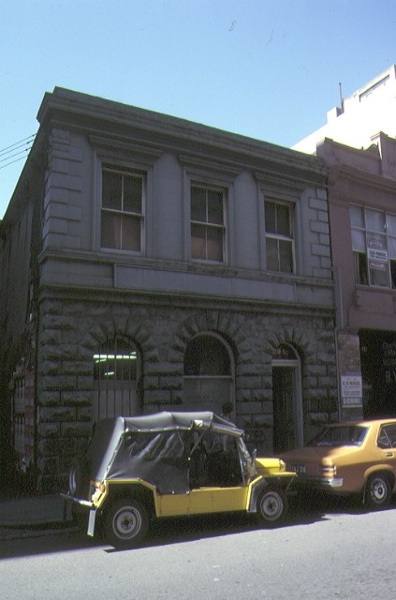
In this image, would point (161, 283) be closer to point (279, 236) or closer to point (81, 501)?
point (279, 236)

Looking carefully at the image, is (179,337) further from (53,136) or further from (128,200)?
(53,136)

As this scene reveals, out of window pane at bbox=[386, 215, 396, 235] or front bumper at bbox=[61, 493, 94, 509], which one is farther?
window pane at bbox=[386, 215, 396, 235]

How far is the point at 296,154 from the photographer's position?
16.8 m

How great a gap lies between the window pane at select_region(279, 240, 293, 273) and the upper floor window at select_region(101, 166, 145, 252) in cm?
451

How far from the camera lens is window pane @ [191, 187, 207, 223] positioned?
1530 cm

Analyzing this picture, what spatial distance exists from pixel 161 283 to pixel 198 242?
1887 millimetres

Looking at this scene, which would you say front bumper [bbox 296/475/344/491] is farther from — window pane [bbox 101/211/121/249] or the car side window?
window pane [bbox 101/211/121/249]

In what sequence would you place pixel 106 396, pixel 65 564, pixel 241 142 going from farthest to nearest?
pixel 241 142 → pixel 106 396 → pixel 65 564

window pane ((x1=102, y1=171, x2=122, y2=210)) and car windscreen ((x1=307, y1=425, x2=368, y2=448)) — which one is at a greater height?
window pane ((x1=102, y1=171, x2=122, y2=210))

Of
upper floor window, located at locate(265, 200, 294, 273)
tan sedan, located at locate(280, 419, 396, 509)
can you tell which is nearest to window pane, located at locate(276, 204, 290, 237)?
upper floor window, located at locate(265, 200, 294, 273)

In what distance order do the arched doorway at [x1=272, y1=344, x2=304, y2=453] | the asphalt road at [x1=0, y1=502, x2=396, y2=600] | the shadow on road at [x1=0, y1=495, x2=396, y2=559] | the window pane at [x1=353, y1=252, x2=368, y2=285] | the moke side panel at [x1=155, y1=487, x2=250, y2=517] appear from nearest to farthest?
Result: 1. the asphalt road at [x1=0, y1=502, x2=396, y2=600]
2. the shadow on road at [x1=0, y1=495, x2=396, y2=559]
3. the moke side panel at [x1=155, y1=487, x2=250, y2=517]
4. the arched doorway at [x1=272, y1=344, x2=304, y2=453]
5. the window pane at [x1=353, y1=252, x2=368, y2=285]

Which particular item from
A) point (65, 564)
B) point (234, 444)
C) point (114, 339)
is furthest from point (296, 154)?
point (65, 564)

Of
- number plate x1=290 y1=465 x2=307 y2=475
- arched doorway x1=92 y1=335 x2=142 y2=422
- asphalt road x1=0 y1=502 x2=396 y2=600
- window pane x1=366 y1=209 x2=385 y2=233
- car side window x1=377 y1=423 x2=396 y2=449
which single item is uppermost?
window pane x1=366 y1=209 x2=385 y2=233

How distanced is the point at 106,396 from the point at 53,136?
6.34 metres
